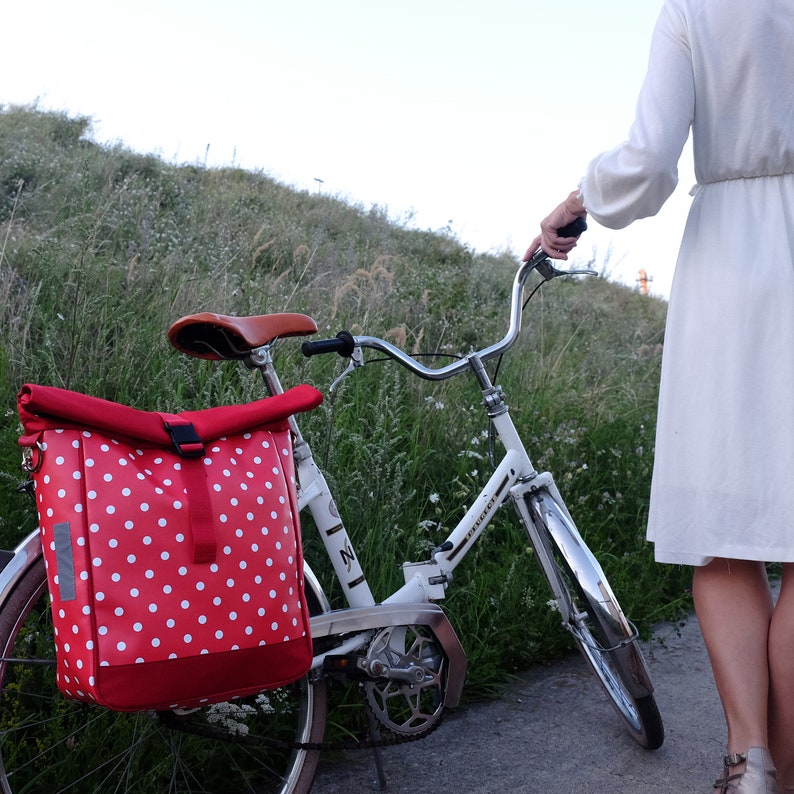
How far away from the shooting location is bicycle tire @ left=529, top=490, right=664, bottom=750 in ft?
8.89

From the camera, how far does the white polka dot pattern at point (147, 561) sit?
5.67ft

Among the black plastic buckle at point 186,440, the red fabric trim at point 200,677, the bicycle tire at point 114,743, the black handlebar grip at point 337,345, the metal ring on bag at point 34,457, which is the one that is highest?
the black handlebar grip at point 337,345

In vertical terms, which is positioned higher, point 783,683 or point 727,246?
point 727,246

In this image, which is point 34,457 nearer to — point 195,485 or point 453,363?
point 195,485

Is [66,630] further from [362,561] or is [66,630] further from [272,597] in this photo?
[362,561]

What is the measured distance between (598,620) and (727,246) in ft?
3.98

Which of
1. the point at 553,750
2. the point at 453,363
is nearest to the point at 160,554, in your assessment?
the point at 453,363

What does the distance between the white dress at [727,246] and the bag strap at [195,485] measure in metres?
1.08

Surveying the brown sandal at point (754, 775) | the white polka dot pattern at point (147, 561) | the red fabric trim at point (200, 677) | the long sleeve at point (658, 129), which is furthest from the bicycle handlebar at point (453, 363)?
the brown sandal at point (754, 775)

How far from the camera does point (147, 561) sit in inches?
70.0

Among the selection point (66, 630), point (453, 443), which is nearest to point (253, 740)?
point (66, 630)

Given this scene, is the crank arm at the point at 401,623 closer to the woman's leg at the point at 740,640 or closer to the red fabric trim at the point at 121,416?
the red fabric trim at the point at 121,416

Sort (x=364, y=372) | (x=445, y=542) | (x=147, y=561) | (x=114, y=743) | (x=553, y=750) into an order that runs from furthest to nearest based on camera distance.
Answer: (x=364, y=372) → (x=553, y=750) → (x=445, y=542) → (x=114, y=743) → (x=147, y=561)

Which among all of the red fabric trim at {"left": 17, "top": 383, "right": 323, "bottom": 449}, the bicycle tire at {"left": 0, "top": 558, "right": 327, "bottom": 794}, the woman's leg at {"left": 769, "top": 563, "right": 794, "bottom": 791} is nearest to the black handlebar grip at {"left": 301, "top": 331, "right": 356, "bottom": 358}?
the red fabric trim at {"left": 17, "top": 383, "right": 323, "bottom": 449}
